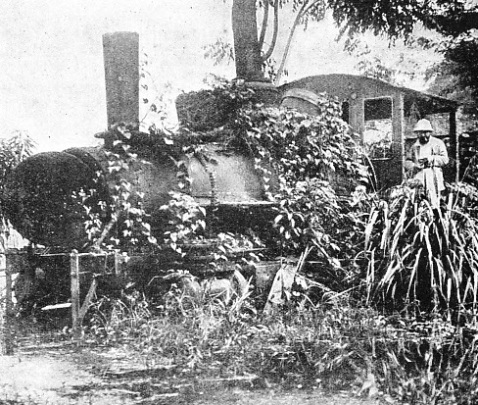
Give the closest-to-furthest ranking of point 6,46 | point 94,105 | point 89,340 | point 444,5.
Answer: point 6,46 < point 89,340 < point 444,5 < point 94,105

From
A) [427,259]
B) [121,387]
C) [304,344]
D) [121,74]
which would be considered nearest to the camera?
[121,387]

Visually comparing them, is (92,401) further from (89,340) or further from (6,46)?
(6,46)

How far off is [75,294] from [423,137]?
15.7ft

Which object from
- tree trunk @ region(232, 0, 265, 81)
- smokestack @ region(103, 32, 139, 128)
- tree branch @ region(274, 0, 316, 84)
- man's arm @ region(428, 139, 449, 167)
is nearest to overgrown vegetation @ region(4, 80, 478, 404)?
smokestack @ region(103, 32, 139, 128)

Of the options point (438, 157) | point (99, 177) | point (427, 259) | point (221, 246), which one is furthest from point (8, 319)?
point (438, 157)

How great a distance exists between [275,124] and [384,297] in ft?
8.66

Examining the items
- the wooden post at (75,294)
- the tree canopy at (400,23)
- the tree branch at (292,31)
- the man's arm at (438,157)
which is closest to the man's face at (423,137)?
the man's arm at (438,157)

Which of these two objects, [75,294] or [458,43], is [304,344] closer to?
[75,294]

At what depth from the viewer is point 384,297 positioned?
18.1ft

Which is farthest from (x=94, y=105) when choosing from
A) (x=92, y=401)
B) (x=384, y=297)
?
(x=92, y=401)

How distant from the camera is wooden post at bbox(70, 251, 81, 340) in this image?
219 inches

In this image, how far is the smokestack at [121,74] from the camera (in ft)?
19.9

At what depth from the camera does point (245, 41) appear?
349 inches

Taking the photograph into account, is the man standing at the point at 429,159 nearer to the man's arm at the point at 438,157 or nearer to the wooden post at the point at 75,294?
the man's arm at the point at 438,157
